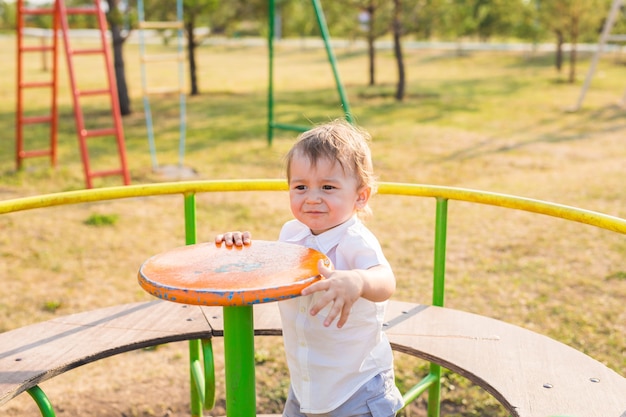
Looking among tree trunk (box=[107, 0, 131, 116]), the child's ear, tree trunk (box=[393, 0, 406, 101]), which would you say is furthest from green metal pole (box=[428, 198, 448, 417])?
tree trunk (box=[393, 0, 406, 101])

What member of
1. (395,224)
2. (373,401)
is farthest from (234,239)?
(395,224)

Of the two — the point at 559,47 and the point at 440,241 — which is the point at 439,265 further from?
the point at 559,47

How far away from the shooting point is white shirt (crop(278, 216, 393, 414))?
1.78 meters

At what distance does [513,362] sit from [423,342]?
0.28 metres

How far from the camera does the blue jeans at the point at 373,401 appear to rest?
5.91ft

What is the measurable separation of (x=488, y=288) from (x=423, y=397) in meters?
1.45

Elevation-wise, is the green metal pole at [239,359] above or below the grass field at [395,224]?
above

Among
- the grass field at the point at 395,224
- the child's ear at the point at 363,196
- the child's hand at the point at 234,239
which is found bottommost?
the grass field at the point at 395,224

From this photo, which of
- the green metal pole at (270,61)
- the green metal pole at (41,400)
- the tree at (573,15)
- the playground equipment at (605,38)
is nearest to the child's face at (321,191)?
the green metal pole at (41,400)

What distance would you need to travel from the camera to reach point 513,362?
2074mm

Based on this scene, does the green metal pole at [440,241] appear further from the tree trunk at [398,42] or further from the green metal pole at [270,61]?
the tree trunk at [398,42]

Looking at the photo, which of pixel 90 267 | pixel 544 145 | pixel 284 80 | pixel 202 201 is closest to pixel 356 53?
pixel 284 80

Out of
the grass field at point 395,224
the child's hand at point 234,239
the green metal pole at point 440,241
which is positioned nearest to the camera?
the child's hand at point 234,239

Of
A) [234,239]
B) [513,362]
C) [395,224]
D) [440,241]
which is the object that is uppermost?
[234,239]
